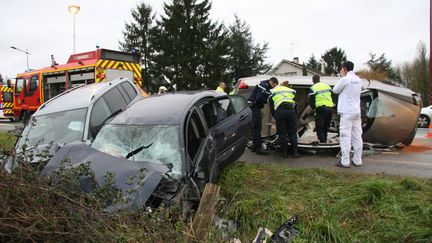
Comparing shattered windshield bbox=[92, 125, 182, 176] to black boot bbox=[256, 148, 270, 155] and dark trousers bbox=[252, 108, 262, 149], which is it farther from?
black boot bbox=[256, 148, 270, 155]

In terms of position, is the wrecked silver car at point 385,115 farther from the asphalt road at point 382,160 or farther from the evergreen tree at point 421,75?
the evergreen tree at point 421,75

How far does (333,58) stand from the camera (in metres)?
59.0

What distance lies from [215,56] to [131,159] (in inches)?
983

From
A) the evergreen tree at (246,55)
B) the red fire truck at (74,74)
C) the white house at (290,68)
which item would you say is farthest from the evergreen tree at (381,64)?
the red fire truck at (74,74)

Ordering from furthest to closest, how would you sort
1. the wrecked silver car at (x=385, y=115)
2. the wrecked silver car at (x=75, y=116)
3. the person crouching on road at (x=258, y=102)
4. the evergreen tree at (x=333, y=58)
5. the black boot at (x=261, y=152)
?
the evergreen tree at (x=333, y=58) < the black boot at (x=261, y=152) < the person crouching on road at (x=258, y=102) < the wrecked silver car at (x=385, y=115) < the wrecked silver car at (x=75, y=116)

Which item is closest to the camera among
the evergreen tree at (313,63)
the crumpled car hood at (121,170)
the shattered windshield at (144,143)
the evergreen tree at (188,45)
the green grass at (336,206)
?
the crumpled car hood at (121,170)

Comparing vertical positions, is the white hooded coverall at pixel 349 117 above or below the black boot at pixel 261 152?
above

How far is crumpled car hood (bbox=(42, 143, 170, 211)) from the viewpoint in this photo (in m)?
3.45

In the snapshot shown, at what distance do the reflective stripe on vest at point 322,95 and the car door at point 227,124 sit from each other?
6.10ft

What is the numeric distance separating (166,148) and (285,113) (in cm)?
355

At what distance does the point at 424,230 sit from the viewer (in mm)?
3496

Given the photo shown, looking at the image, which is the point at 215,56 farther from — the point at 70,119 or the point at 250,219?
the point at 250,219

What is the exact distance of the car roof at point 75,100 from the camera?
614 centimetres

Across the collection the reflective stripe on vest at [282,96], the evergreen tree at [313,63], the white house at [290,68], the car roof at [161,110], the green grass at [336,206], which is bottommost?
the green grass at [336,206]
